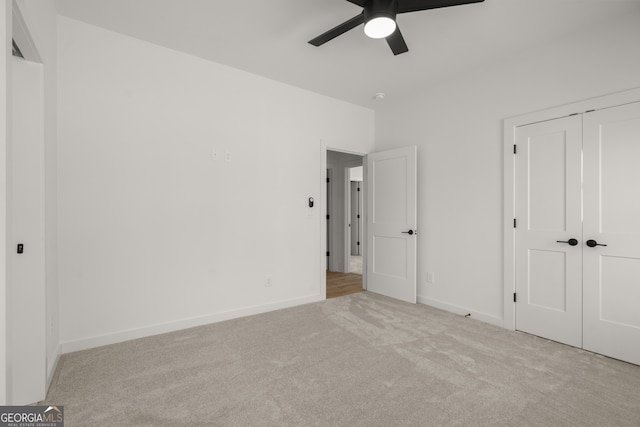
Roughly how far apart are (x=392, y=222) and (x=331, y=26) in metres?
2.56

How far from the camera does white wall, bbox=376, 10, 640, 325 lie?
258 centimetres

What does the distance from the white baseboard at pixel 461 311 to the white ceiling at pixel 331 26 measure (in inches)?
109

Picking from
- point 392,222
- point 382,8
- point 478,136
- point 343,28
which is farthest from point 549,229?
point 343,28

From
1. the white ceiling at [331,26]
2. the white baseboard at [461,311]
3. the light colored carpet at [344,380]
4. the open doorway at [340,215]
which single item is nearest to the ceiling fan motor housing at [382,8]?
the white ceiling at [331,26]

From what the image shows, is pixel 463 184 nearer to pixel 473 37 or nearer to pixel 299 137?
pixel 473 37

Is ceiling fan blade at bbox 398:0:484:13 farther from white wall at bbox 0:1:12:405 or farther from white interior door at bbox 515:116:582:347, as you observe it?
white wall at bbox 0:1:12:405

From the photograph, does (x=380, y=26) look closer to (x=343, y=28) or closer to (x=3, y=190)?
(x=343, y=28)

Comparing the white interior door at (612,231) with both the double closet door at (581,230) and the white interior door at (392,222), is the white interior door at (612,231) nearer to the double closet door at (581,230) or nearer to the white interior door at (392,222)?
the double closet door at (581,230)

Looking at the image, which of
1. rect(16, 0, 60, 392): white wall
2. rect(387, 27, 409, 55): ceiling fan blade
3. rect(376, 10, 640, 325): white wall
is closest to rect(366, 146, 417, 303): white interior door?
rect(376, 10, 640, 325): white wall

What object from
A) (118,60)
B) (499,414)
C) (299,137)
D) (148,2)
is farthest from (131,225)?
(499,414)

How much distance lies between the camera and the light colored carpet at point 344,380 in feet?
5.73

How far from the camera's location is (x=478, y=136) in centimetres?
340

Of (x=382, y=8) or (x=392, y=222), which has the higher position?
(x=382, y=8)

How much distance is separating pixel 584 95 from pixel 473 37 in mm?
1105
